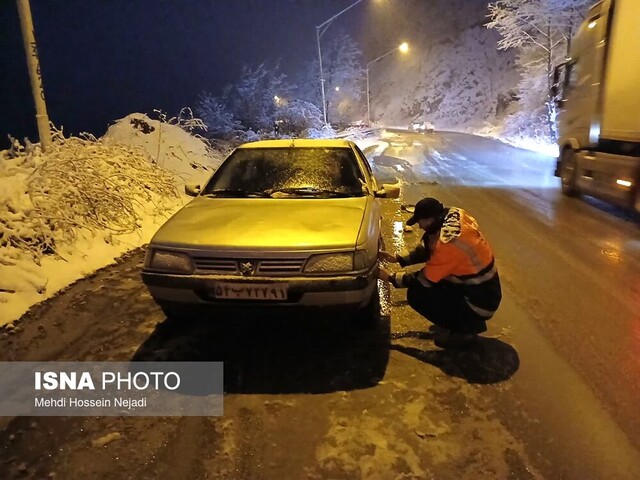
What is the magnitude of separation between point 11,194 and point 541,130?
32193mm

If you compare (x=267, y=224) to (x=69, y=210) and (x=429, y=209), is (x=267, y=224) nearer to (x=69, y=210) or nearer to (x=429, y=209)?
(x=429, y=209)

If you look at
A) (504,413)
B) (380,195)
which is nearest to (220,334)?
(380,195)

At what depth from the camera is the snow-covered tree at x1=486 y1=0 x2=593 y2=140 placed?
24031 millimetres

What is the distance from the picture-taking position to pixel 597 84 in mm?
9688

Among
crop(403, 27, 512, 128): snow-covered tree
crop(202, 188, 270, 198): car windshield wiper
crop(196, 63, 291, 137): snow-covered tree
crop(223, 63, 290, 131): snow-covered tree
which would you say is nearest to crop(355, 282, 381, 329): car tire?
crop(202, 188, 270, 198): car windshield wiper

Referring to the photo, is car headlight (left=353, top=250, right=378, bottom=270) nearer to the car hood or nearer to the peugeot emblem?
the car hood

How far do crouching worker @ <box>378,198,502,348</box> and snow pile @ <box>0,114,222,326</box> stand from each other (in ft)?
11.9

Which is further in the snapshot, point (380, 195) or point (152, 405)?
point (380, 195)

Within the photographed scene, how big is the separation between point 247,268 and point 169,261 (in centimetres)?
61

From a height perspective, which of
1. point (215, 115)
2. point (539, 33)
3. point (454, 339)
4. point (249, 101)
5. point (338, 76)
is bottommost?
point (454, 339)

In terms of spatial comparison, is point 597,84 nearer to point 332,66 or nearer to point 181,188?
point 181,188

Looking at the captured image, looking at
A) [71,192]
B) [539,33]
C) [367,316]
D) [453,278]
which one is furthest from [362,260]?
[539,33]

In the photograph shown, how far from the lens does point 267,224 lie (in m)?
3.99

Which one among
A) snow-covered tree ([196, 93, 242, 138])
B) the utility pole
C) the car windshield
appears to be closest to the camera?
the car windshield
